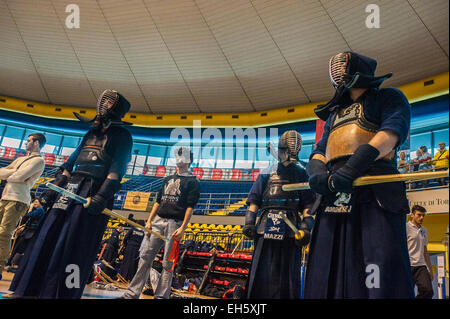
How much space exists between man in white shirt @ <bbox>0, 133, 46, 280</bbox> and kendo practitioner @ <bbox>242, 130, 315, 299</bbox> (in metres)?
2.54

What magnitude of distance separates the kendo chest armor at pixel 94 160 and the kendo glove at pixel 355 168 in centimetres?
195

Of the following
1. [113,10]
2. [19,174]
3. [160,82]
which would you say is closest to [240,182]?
[160,82]

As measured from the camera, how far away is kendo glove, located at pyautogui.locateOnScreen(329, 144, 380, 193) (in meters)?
1.67

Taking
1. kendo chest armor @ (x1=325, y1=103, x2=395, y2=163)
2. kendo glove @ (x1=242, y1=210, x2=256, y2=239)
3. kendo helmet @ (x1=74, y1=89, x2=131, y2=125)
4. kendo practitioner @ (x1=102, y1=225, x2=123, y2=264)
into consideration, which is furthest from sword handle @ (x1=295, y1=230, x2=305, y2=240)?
kendo practitioner @ (x1=102, y1=225, x2=123, y2=264)

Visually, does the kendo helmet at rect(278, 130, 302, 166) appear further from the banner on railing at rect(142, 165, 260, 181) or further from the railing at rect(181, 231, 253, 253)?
the banner on railing at rect(142, 165, 260, 181)

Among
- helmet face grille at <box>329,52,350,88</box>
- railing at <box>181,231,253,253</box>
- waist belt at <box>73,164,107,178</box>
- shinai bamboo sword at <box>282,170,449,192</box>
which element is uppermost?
helmet face grille at <box>329,52,350,88</box>

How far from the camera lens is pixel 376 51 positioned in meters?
13.6

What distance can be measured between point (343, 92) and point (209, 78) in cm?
1573

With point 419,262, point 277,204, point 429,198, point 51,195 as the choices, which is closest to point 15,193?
point 51,195

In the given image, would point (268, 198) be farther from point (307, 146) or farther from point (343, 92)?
point (307, 146)

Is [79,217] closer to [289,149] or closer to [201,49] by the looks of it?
[289,149]

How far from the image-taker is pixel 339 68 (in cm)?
216

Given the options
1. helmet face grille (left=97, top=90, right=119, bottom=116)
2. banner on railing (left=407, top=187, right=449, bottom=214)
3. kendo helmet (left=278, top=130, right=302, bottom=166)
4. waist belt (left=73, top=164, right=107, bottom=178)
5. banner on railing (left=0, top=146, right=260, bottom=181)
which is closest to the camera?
waist belt (left=73, top=164, right=107, bottom=178)
